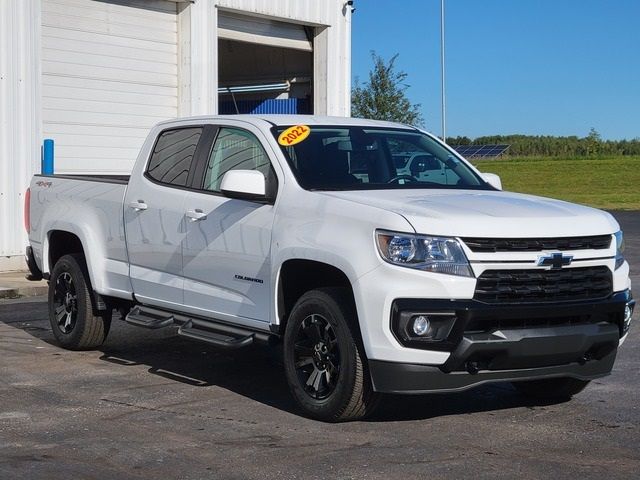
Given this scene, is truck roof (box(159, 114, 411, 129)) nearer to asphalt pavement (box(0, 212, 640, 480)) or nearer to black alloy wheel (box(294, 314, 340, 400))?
black alloy wheel (box(294, 314, 340, 400))

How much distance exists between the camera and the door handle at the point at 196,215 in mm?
7820

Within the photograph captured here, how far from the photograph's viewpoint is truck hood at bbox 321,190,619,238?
6.37 m

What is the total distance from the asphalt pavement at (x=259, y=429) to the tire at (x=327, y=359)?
5.0 inches

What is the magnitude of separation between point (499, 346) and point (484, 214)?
762 millimetres

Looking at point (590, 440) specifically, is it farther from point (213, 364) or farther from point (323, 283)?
point (213, 364)

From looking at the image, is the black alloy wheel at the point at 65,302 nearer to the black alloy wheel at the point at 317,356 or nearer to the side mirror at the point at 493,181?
the black alloy wheel at the point at 317,356

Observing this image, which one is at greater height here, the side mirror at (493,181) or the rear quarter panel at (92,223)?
the side mirror at (493,181)

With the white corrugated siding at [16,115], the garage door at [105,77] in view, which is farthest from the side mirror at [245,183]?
the garage door at [105,77]

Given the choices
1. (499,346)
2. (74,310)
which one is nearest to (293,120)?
(499,346)

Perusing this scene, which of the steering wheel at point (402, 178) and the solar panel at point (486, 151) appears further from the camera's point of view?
the solar panel at point (486, 151)

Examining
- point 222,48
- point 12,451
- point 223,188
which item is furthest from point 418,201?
point 222,48

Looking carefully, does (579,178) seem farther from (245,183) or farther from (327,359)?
(327,359)

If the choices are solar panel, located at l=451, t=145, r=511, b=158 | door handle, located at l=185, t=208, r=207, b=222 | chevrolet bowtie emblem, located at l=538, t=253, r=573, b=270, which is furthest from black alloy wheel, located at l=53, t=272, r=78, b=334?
solar panel, located at l=451, t=145, r=511, b=158

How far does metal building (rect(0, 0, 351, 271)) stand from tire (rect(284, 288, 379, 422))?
9.62 metres
